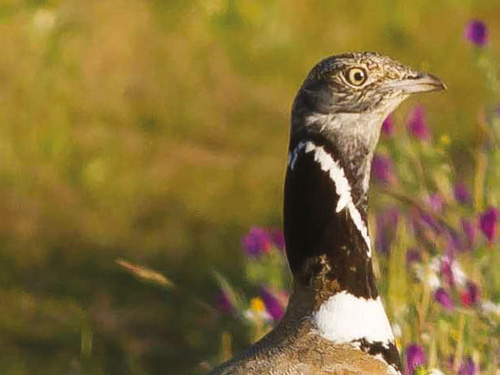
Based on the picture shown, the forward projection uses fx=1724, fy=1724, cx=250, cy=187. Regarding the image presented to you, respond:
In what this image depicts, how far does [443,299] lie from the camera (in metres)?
4.77

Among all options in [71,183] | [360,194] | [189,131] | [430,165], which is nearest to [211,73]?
[189,131]

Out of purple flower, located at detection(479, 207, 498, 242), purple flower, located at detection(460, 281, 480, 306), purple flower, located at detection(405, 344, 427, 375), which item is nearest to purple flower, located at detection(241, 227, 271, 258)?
purple flower, located at detection(460, 281, 480, 306)

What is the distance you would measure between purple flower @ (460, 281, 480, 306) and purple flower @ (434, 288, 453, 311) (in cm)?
4

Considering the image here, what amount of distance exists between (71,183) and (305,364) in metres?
4.71

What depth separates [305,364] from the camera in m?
3.78

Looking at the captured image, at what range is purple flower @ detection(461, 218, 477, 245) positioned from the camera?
5227 millimetres

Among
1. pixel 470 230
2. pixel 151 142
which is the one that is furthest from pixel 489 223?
pixel 151 142

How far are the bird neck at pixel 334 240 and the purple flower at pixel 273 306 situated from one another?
3.31 ft

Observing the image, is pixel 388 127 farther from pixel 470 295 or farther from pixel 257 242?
pixel 470 295

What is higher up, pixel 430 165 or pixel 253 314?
pixel 430 165

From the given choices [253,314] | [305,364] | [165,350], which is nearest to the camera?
[305,364]

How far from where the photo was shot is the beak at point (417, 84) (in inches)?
154

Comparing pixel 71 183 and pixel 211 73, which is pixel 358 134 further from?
pixel 211 73

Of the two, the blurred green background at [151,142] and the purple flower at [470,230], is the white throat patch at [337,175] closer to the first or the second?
the purple flower at [470,230]
